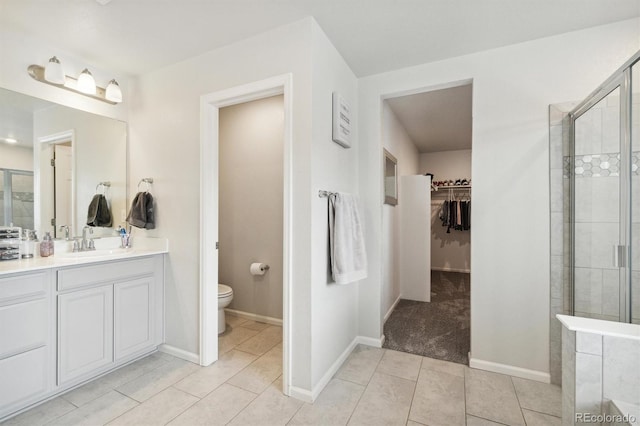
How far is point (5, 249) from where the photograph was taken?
1.91m

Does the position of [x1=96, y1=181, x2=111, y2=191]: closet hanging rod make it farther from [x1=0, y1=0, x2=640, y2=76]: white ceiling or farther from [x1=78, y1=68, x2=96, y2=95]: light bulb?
[x1=0, y1=0, x2=640, y2=76]: white ceiling

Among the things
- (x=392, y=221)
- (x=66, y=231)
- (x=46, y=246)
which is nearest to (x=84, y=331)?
(x=46, y=246)

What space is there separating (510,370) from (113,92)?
3883 millimetres

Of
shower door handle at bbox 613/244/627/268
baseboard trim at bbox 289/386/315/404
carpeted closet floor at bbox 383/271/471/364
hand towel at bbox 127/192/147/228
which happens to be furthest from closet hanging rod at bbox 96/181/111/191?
shower door handle at bbox 613/244/627/268

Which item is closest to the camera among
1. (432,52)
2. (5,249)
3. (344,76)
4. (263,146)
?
(5,249)

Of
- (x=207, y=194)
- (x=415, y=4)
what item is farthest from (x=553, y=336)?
(x=207, y=194)

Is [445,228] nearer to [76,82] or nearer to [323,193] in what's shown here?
[323,193]

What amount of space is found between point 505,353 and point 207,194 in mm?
2602

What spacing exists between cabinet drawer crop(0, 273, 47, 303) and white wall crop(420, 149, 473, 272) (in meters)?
6.12

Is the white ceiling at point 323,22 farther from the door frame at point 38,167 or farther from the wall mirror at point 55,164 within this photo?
the door frame at point 38,167

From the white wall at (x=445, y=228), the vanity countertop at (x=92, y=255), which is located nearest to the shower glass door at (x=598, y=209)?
the vanity countertop at (x=92, y=255)

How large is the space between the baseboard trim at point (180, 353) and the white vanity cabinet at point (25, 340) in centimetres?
78

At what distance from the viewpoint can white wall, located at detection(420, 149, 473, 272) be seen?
237 inches

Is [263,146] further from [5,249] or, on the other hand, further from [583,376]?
[583,376]
